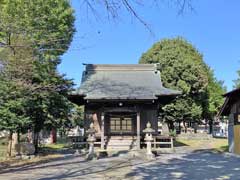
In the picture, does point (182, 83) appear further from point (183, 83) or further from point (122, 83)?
point (122, 83)

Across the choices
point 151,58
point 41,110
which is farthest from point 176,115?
point 41,110

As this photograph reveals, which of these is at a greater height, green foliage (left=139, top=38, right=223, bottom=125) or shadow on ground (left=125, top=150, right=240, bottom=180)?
green foliage (left=139, top=38, right=223, bottom=125)

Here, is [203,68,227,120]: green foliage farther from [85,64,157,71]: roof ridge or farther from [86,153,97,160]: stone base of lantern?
[86,153,97,160]: stone base of lantern

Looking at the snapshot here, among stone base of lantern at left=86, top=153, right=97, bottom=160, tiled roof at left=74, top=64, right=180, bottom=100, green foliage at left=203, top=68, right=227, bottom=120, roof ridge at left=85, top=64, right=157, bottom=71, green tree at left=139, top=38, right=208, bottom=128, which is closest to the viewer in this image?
stone base of lantern at left=86, top=153, right=97, bottom=160

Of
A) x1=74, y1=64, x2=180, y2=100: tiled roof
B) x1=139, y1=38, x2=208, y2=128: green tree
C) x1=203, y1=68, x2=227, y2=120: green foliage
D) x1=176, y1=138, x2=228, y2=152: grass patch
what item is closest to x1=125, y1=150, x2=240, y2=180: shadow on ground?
x1=74, y1=64, x2=180, y2=100: tiled roof

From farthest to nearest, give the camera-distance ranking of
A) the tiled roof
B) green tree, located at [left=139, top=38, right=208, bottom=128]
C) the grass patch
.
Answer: green tree, located at [left=139, top=38, right=208, bottom=128]
the grass patch
the tiled roof

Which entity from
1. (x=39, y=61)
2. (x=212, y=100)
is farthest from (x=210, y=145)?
(x=212, y=100)

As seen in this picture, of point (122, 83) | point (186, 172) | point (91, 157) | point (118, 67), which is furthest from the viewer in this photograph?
point (118, 67)

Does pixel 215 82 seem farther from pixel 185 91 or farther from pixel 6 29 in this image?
pixel 6 29

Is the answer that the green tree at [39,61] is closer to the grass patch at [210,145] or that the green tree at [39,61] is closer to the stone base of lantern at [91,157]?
the stone base of lantern at [91,157]

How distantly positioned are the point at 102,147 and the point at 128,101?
2969 millimetres

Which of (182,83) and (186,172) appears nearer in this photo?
(186,172)

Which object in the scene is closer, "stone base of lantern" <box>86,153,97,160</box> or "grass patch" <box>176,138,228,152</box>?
"stone base of lantern" <box>86,153,97,160</box>

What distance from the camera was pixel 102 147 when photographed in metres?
18.8
